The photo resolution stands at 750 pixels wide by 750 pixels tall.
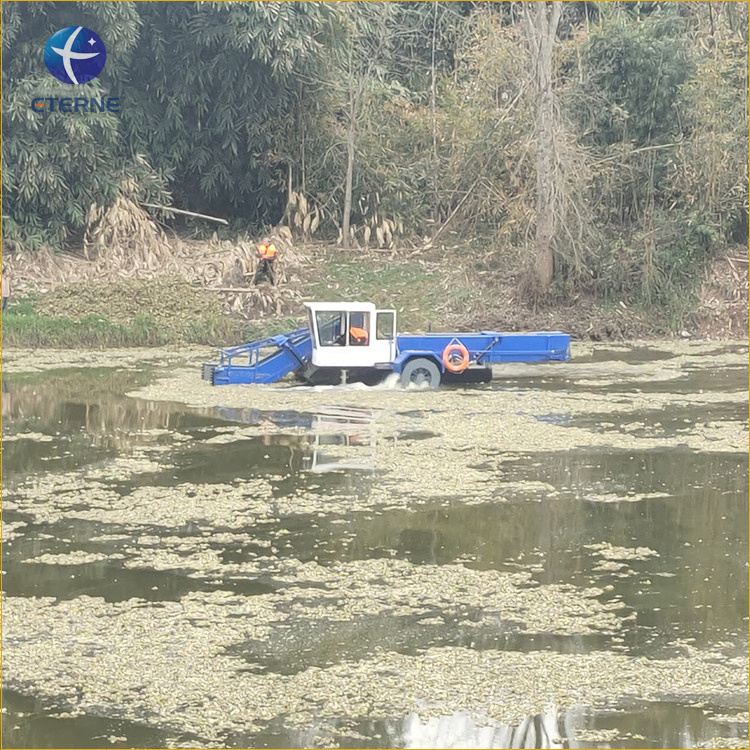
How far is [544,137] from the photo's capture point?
25.1 m

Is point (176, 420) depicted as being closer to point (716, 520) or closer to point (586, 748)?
point (716, 520)

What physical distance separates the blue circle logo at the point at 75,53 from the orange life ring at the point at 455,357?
11970 millimetres

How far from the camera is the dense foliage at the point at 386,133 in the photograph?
85.3 ft

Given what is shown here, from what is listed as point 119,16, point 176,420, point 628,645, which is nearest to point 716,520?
point 628,645

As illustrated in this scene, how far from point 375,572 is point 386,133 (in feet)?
68.7

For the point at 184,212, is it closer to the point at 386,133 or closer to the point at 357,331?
the point at 386,133

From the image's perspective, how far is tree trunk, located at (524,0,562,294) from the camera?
25.0m

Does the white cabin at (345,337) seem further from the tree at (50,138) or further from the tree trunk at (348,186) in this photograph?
the tree trunk at (348,186)

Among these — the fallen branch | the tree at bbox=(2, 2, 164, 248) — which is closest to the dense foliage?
the tree at bbox=(2, 2, 164, 248)

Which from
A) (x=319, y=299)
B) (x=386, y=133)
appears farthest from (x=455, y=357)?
(x=386, y=133)

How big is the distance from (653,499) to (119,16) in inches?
698

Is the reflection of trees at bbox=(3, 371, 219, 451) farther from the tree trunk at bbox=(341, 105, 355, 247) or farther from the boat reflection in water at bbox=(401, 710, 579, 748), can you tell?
the tree trunk at bbox=(341, 105, 355, 247)

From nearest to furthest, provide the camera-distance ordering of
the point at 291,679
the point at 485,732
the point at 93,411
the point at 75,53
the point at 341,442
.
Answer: the point at 485,732 < the point at 291,679 < the point at 341,442 < the point at 93,411 < the point at 75,53

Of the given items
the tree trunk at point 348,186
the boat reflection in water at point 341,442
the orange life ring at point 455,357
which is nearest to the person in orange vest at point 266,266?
the tree trunk at point 348,186
